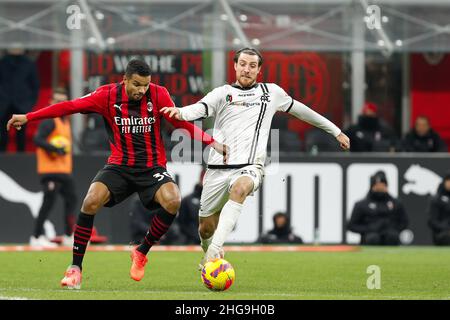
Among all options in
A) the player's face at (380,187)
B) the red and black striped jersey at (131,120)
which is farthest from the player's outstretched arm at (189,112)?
the player's face at (380,187)

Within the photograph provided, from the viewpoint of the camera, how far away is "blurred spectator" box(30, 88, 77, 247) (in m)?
18.9

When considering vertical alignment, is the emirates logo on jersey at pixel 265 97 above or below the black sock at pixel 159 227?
above

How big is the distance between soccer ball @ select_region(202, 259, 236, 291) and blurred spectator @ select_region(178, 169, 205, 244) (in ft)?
27.9

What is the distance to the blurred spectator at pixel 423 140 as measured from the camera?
2108 centimetres

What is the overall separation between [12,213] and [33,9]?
3412 mm

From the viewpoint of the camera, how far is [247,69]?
40.3 feet

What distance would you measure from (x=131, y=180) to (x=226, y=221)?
3.08 ft

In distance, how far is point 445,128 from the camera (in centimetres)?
2305

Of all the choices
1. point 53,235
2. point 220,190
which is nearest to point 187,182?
point 53,235

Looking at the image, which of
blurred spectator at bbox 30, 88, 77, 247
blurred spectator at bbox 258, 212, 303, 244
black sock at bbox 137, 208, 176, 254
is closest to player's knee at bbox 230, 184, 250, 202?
black sock at bbox 137, 208, 176, 254

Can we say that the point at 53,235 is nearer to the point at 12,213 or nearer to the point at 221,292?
the point at 12,213

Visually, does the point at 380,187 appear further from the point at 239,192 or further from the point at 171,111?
the point at 171,111

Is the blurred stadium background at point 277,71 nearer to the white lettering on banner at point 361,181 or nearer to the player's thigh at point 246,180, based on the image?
the white lettering on banner at point 361,181

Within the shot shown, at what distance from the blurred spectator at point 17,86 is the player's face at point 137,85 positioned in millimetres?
9662
